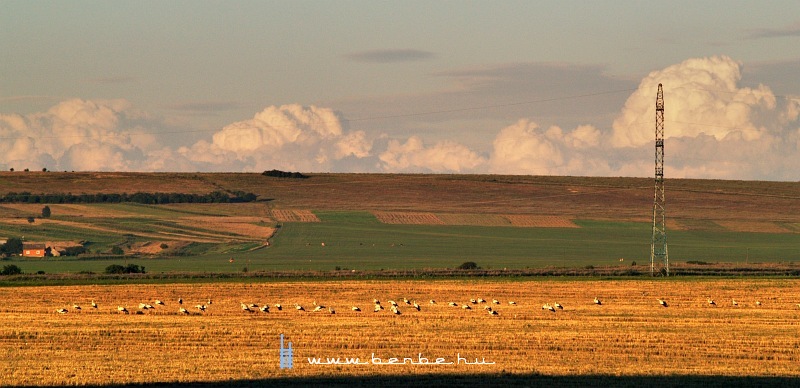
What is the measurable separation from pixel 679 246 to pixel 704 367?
110m

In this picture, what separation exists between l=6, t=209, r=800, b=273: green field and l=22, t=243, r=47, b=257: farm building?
6.85 m

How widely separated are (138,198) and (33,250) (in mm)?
54940

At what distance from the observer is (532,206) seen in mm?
193750

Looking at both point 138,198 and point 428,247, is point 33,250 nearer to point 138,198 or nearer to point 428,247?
point 428,247

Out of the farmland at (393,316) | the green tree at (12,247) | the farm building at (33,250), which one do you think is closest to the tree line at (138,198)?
the farmland at (393,316)

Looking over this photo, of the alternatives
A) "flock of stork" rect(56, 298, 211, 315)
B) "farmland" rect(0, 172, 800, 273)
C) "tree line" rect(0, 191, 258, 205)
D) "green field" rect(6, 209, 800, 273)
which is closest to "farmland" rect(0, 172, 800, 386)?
"flock of stork" rect(56, 298, 211, 315)

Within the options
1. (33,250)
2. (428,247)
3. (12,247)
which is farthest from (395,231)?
(12,247)

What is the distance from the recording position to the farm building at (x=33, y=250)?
135500mm

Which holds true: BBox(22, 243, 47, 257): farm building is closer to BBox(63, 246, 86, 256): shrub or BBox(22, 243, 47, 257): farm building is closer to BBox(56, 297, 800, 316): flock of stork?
BBox(63, 246, 86, 256): shrub

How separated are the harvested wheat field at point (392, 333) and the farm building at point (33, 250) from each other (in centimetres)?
6461

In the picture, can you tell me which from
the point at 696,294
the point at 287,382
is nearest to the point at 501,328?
the point at 287,382

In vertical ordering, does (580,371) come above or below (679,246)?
below

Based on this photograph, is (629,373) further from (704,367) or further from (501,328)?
(501,328)

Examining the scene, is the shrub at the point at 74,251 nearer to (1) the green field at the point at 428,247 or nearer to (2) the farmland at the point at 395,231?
(2) the farmland at the point at 395,231
